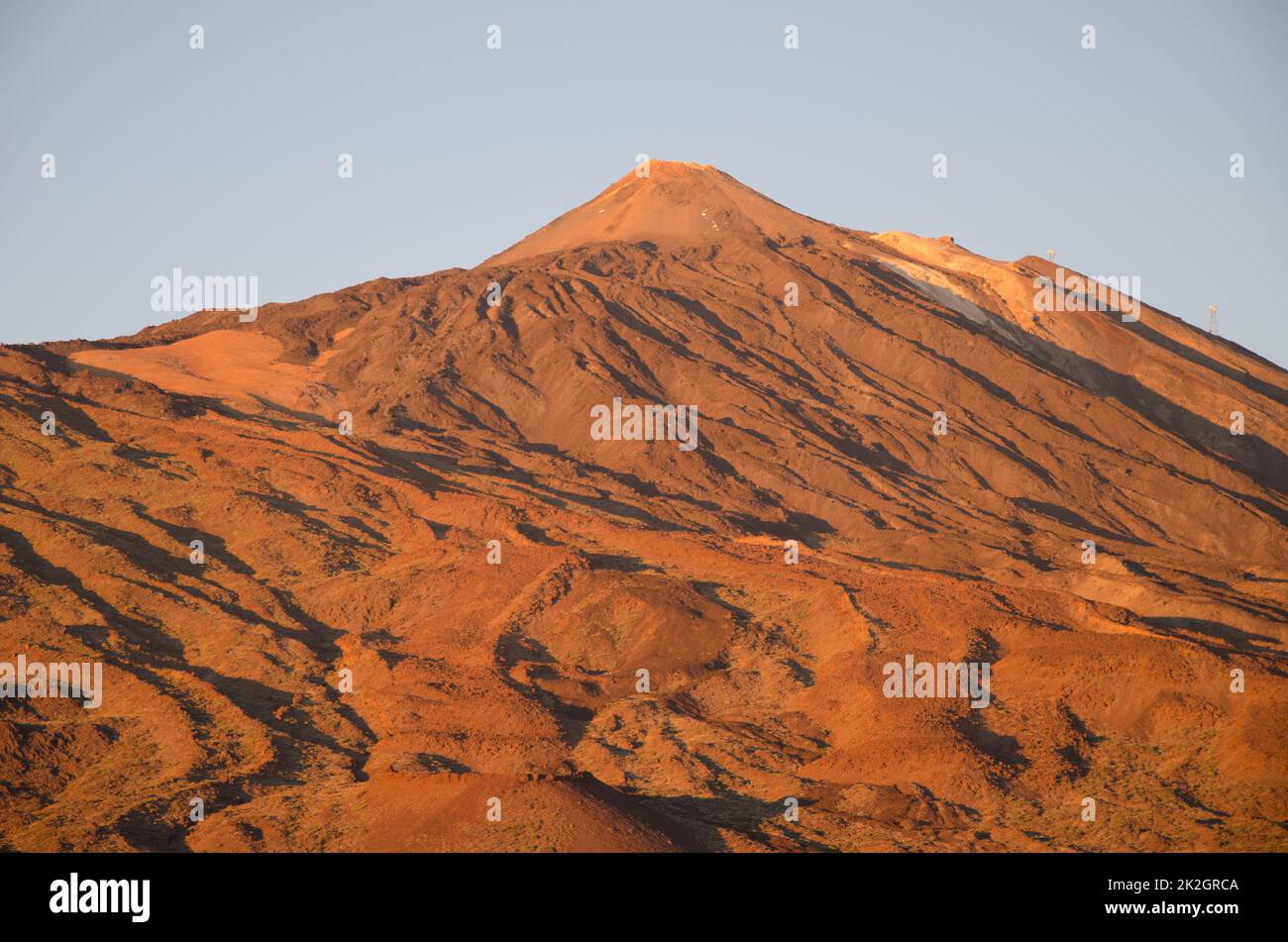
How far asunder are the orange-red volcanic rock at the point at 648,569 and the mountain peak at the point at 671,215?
3.21 meters

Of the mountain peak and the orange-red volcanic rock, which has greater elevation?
the mountain peak

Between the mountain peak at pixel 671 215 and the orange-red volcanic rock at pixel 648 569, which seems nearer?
the orange-red volcanic rock at pixel 648 569

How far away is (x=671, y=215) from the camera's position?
3652 inches

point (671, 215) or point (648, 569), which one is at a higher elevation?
point (671, 215)

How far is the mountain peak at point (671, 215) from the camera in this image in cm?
9075

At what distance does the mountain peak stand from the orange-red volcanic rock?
10.5 ft

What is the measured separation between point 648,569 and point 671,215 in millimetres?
49957

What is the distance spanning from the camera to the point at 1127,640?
3719cm

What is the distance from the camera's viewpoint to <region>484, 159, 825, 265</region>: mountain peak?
90750mm

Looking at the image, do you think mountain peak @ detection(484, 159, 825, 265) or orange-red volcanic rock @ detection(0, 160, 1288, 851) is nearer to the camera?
orange-red volcanic rock @ detection(0, 160, 1288, 851)

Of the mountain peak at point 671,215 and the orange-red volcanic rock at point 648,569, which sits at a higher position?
the mountain peak at point 671,215
